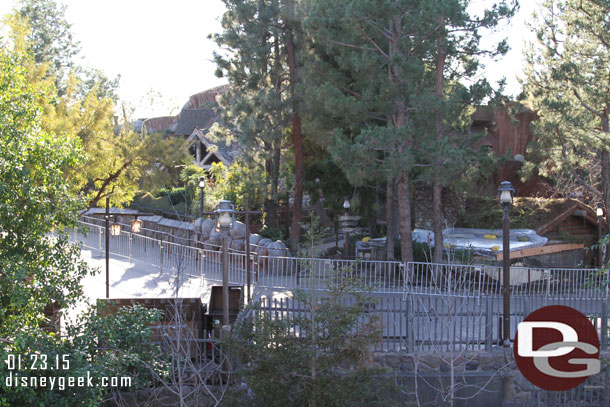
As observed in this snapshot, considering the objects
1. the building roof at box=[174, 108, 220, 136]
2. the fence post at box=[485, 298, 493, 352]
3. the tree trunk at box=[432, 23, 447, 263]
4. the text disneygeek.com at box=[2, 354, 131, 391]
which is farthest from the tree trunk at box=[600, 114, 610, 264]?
the building roof at box=[174, 108, 220, 136]

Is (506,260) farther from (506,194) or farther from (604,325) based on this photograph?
(604,325)

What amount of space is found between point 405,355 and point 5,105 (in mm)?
7952

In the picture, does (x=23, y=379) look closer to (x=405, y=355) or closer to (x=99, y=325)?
(x=99, y=325)

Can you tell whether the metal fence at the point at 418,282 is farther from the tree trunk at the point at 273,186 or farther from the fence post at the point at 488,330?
the tree trunk at the point at 273,186

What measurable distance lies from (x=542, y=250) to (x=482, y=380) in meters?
10.5

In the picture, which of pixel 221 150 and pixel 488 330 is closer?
pixel 488 330

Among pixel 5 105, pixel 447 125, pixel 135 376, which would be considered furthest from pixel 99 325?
pixel 447 125

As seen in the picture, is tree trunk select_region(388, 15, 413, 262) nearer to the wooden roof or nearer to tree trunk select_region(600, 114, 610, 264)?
the wooden roof

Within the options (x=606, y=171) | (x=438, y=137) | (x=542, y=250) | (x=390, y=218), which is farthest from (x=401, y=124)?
(x=606, y=171)

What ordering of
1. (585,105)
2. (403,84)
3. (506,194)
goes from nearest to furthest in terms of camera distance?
1. (506,194)
2. (403,84)
3. (585,105)

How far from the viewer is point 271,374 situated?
28.2 ft

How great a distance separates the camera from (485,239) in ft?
69.3

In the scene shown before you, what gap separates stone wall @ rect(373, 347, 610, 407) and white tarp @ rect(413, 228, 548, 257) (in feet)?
25.5

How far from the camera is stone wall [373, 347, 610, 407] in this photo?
10.9m
